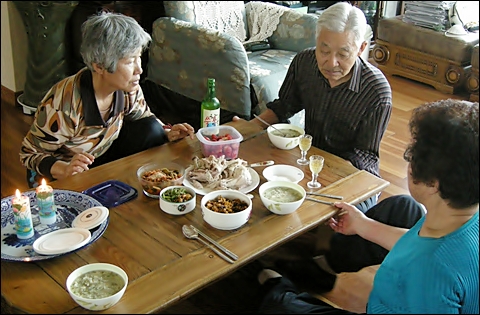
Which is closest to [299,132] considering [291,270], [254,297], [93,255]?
[291,270]

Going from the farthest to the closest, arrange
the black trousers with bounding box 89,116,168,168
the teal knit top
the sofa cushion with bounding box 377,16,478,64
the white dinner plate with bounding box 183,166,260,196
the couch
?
1. the sofa cushion with bounding box 377,16,478,64
2. the couch
3. the black trousers with bounding box 89,116,168,168
4. the white dinner plate with bounding box 183,166,260,196
5. the teal knit top

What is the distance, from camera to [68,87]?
1.95 metres

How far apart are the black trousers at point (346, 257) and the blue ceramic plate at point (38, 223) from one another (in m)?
0.54

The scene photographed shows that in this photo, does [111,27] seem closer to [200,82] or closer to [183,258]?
[183,258]

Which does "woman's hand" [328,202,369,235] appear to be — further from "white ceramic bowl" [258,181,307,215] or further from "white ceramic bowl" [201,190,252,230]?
"white ceramic bowl" [201,190,252,230]

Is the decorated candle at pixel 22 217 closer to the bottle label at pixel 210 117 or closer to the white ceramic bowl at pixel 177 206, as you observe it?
the white ceramic bowl at pixel 177 206

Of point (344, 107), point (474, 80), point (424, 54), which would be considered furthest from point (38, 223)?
point (424, 54)

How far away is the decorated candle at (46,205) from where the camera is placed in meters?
1.49

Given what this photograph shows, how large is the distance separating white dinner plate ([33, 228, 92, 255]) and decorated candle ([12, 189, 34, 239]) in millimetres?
49

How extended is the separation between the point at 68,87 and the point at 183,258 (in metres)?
0.89

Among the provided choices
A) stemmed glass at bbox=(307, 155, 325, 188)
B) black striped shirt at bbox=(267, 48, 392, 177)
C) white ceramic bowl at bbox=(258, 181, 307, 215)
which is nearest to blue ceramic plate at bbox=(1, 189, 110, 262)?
white ceramic bowl at bbox=(258, 181, 307, 215)

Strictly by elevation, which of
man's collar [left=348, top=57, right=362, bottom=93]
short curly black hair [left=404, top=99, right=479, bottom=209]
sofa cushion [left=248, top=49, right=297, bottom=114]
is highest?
short curly black hair [left=404, top=99, right=479, bottom=209]

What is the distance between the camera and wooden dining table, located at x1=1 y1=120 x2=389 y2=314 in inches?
49.5

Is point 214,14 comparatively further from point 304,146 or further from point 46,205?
point 46,205
